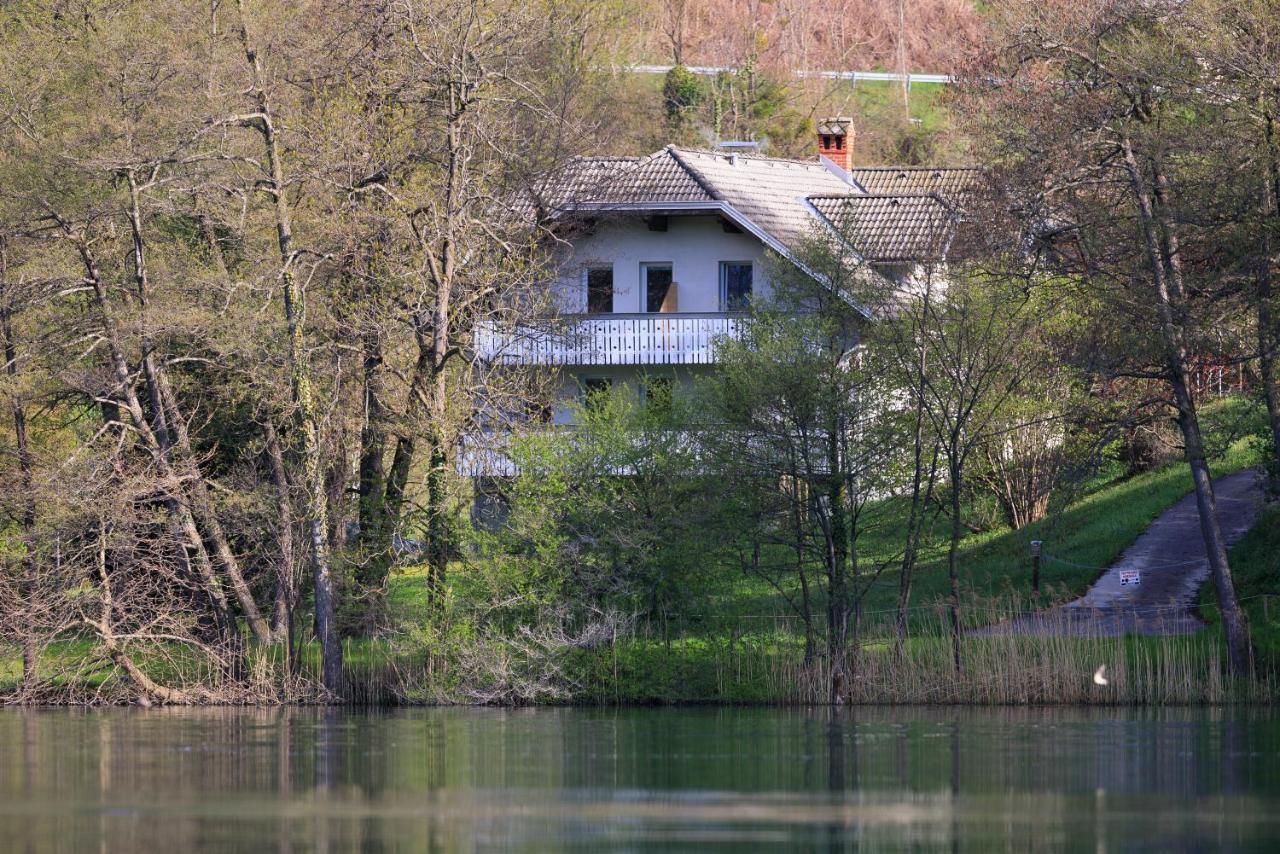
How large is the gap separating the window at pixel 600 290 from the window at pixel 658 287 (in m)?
0.84

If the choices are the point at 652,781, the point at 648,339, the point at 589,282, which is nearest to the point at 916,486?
the point at 652,781

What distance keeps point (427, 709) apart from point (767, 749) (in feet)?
26.9

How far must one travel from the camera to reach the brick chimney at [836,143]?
56250mm

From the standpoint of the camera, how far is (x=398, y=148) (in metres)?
31.7

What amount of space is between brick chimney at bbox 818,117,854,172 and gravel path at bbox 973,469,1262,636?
20.5 metres

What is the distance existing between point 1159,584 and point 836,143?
26.5m

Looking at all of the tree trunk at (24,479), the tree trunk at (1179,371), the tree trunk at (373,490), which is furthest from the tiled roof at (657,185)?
the tree trunk at (1179,371)

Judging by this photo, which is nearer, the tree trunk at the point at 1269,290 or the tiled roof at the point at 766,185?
the tree trunk at the point at 1269,290

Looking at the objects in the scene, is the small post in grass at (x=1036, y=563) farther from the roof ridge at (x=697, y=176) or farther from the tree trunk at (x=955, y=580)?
the roof ridge at (x=697, y=176)

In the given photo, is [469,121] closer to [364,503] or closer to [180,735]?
[364,503]

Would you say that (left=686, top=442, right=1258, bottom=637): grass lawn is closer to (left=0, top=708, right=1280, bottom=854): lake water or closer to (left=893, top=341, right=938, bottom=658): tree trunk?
(left=893, top=341, right=938, bottom=658): tree trunk

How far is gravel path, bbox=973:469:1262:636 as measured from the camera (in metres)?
29.7

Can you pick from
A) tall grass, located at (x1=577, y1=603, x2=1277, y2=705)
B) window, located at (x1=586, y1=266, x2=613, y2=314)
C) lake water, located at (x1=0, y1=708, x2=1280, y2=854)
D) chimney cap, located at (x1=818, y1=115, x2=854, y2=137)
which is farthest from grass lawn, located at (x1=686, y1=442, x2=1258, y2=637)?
chimney cap, located at (x1=818, y1=115, x2=854, y2=137)

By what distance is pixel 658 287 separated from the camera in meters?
45.8
